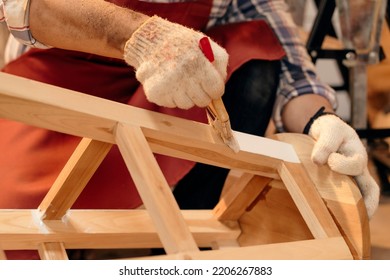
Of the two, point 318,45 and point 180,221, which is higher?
point 318,45

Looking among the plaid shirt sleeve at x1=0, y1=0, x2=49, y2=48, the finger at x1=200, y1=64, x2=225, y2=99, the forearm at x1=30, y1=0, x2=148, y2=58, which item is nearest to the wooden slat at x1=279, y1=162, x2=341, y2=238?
the finger at x1=200, y1=64, x2=225, y2=99

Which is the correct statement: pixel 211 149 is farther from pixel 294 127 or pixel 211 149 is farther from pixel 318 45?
pixel 318 45

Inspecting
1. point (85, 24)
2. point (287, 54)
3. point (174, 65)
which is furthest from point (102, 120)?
point (287, 54)

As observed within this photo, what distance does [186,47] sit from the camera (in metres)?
0.84

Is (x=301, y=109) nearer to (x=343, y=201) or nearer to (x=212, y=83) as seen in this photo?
(x=343, y=201)

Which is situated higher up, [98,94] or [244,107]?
[98,94]

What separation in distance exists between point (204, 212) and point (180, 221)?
0.44 metres

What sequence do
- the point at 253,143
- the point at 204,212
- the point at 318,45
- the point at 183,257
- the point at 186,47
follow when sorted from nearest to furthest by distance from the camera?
the point at 183,257 → the point at 186,47 → the point at 253,143 → the point at 204,212 → the point at 318,45

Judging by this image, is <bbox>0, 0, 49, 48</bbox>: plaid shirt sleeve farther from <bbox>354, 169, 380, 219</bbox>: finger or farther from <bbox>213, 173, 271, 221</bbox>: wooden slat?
<bbox>354, 169, 380, 219</bbox>: finger

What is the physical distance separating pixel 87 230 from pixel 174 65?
334 mm

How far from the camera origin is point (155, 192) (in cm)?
77

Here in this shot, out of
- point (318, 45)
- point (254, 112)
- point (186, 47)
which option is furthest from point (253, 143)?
point (318, 45)

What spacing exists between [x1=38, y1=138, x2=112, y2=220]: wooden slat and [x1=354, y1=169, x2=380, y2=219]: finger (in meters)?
0.44

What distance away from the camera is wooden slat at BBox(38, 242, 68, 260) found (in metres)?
0.96
